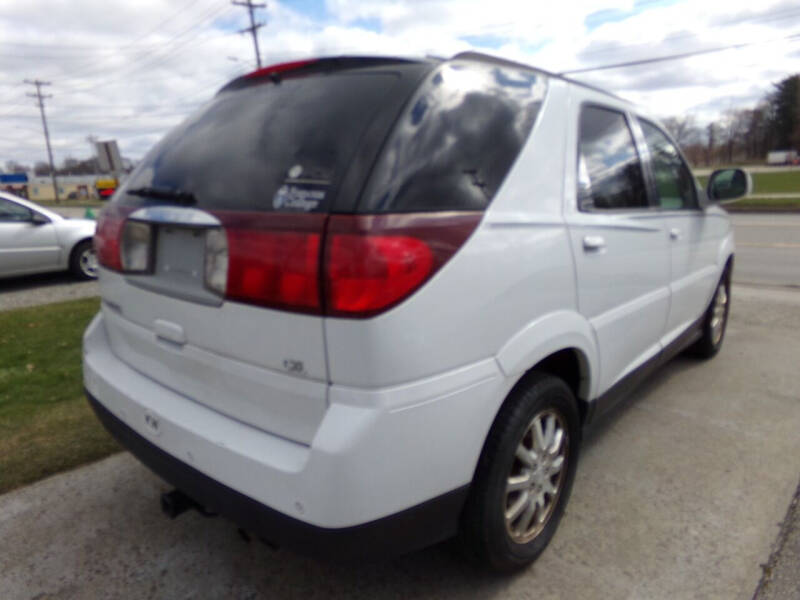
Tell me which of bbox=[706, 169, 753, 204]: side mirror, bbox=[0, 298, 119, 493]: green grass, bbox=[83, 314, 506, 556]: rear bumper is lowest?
bbox=[0, 298, 119, 493]: green grass

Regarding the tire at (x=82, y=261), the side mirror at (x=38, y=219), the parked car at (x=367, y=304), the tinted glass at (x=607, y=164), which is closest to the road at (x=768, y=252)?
the tinted glass at (x=607, y=164)

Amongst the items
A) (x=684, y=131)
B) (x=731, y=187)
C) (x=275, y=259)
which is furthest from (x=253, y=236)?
(x=684, y=131)

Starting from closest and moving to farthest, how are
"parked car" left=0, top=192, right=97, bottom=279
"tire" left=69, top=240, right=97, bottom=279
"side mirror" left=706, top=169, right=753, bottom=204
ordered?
"side mirror" left=706, top=169, right=753, bottom=204
"parked car" left=0, top=192, right=97, bottom=279
"tire" left=69, top=240, right=97, bottom=279

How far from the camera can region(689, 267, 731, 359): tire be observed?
434cm

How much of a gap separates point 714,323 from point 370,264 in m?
3.79

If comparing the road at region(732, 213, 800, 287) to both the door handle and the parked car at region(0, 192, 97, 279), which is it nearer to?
the door handle

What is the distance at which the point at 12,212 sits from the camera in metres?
8.06

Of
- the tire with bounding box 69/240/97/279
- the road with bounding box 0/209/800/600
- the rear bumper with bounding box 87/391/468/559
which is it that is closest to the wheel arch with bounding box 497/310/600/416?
the rear bumper with bounding box 87/391/468/559

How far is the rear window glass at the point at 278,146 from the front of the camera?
1.69 meters

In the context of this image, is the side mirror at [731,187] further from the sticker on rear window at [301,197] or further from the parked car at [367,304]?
the sticker on rear window at [301,197]

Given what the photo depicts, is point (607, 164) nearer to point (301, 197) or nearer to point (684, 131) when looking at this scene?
point (301, 197)

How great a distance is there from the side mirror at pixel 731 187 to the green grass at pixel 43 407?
3.93m

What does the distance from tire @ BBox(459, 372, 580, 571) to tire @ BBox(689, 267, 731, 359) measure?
2.46 metres

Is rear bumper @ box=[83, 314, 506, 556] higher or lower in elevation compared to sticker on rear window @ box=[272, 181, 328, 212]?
lower
